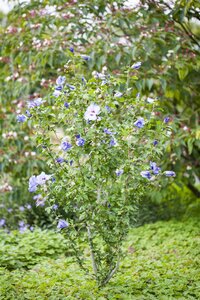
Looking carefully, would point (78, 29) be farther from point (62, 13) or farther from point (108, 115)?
point (108, 115)

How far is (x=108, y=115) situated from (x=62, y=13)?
6.93ft

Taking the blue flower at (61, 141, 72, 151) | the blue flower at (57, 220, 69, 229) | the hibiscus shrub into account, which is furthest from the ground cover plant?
the blue flower at (61, 141, 72, 151)

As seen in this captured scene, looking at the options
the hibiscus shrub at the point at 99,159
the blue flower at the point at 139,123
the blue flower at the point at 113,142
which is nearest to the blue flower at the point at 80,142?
the hibiscus shrub at the point at 99,159

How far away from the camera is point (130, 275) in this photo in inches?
137

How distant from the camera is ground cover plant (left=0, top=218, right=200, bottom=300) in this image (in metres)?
3.04

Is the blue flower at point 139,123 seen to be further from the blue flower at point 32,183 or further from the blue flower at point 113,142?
the blue flower at point 32,183

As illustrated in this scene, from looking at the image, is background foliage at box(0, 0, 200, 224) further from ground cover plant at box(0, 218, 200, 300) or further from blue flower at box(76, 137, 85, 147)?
blue flower at box(76, 137, 85, 147)

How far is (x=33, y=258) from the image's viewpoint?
13.9 ft

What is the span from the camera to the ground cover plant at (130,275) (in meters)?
3.04

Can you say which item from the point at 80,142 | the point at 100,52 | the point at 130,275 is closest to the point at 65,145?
the point at 80,142

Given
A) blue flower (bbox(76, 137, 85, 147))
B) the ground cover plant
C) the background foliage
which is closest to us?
blue flower (bbox(76, 137, 85, 147))

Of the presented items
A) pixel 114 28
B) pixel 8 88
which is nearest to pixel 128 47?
pixel 114 28

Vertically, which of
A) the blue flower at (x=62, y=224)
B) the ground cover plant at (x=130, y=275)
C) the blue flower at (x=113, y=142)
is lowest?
the ground cover plant at (x=130, y=275)

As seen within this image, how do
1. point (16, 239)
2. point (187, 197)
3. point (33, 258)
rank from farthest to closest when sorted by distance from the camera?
point (187, 197)
point (16, 239)
point (33, 258)
